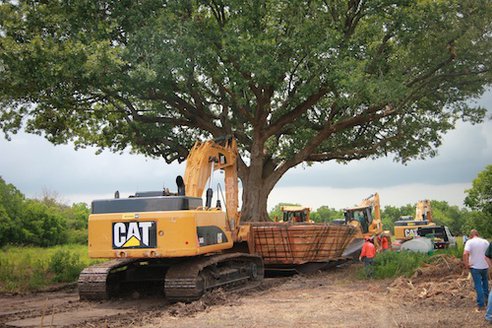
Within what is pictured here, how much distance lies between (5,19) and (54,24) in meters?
1.51

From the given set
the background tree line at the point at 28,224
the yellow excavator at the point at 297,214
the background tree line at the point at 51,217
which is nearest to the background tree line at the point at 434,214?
the background tree line at the point at 51,217

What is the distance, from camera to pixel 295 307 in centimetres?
1209

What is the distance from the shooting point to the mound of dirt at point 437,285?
12692 millimetres

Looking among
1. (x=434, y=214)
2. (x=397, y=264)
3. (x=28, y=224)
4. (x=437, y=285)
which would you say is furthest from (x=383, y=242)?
(x=434, y=214)

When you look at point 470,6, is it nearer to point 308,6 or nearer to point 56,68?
point 308,6

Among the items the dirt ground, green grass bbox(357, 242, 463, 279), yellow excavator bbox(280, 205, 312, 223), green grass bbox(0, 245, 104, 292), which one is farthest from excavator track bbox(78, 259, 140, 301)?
yellow excavator bbox(280, 205, 312, 223)

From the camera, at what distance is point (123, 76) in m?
18.6

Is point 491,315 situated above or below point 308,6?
below

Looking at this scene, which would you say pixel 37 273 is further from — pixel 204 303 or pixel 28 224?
pixel 28 224

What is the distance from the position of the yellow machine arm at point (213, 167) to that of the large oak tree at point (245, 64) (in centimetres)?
280

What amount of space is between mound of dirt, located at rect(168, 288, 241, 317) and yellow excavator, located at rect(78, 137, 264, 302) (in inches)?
10.0

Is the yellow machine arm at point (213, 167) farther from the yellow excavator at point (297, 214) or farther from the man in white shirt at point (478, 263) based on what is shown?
the yellow excavator at point (297, 214)

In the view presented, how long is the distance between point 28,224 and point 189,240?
3530 cm

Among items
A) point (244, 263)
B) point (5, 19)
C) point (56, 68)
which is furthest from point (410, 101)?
point (5, 19)
